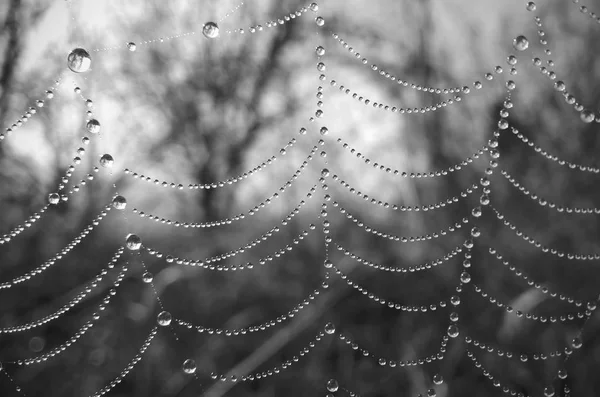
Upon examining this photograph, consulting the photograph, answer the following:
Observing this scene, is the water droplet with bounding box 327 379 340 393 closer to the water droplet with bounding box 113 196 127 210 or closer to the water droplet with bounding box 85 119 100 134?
the water droplet with bounding box 113 196 127 210

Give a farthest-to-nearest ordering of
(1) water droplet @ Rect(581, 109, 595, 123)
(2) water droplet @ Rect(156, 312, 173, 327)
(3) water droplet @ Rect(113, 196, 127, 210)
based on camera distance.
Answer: (1) water droplet @ Rect(581, 109, 595, 123), (2) water droplet @ Rect(156, 312, 173, 327), (3) water droplet @ Rect(113, 196, 127, 210)

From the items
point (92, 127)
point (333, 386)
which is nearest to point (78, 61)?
point (92, 127)

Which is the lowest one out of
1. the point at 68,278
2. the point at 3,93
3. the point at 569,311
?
the point at 569,311

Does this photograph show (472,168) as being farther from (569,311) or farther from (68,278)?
(68,278)

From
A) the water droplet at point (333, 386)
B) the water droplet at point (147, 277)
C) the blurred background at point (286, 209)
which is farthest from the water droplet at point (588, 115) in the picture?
the water droplet at point (147, 277)

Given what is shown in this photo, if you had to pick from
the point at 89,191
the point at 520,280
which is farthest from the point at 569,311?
the point at 89,191

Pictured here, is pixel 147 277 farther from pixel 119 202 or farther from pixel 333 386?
pixel 333 386

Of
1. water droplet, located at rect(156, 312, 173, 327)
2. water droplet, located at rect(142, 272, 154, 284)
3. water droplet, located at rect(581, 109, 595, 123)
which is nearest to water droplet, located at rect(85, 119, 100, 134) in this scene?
water droplet, located at rect(142, 272, 154, 284)

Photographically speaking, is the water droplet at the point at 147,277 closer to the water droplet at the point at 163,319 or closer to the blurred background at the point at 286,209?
the water droplet at the point at 163,319
